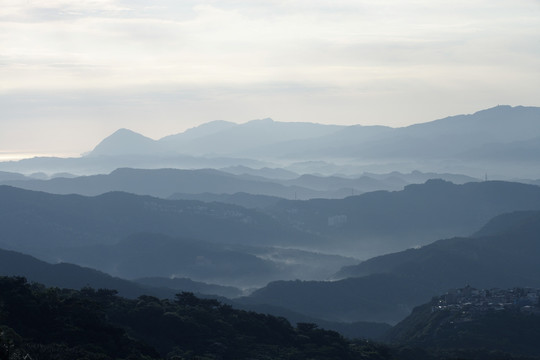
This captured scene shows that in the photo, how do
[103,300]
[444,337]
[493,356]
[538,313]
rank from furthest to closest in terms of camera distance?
1. [538,313]
2. [444,337]
3. [493,356]
4. [103,300]

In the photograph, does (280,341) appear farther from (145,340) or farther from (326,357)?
(145,340)

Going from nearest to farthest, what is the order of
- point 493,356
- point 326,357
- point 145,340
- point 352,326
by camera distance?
point 145,340 < point 326,357 < point 493,356 < point 352,326

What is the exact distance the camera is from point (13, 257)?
173 metres

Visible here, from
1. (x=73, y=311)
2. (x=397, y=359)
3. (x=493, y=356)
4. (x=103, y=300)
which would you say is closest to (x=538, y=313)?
(x=493, y=356)

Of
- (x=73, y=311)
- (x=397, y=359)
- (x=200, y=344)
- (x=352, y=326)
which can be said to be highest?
(x=73, y=311)

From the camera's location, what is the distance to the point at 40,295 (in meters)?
61.9

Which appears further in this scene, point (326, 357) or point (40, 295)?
point (326, 357)

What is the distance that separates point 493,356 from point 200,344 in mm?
39616

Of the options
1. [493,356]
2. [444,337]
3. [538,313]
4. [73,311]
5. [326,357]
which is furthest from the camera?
[538,313]

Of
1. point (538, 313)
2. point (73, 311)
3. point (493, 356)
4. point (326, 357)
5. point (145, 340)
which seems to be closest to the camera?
point (73, 311)

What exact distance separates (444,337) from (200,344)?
59532 mm

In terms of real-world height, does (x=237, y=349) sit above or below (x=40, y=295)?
below

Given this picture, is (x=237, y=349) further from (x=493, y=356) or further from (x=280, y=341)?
(x=493, y=356)

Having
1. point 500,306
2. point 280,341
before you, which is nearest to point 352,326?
point 500,306
